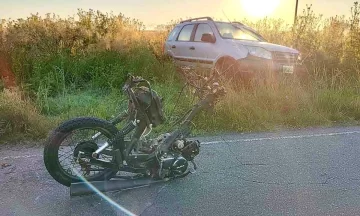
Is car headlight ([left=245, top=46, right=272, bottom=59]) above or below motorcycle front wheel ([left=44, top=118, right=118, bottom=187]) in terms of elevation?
above

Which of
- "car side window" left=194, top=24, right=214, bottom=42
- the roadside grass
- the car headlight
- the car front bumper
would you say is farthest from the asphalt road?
"car side window" left=194, top=24, right=214, bottom=42

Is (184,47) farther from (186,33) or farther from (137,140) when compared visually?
(137,140)

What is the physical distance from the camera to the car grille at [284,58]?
358 inches

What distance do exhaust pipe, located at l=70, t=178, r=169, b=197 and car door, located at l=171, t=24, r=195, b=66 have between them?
23.1ft

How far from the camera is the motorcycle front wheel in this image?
354cm

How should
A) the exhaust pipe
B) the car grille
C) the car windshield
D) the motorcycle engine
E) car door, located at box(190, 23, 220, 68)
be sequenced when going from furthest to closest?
the car windshield < car door, located at box(190, 23, 220, 68) < the car grille < the motorcycle engine < the exhaust pipe

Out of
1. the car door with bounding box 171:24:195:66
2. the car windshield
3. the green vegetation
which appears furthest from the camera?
the car door with bounding box 171:24:195:66

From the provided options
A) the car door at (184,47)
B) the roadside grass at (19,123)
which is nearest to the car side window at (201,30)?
the car door at (184,47)

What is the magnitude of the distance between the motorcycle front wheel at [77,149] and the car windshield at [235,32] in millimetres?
6623

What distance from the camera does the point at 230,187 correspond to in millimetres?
3949

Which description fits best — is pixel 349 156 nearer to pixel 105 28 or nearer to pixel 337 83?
pixel 337 83

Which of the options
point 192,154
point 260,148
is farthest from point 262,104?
point 192,154

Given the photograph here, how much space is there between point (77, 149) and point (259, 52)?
21.0 feet

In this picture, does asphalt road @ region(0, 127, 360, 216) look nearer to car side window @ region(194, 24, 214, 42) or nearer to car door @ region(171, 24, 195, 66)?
car side window @ region(194, 24, 214, 42)
